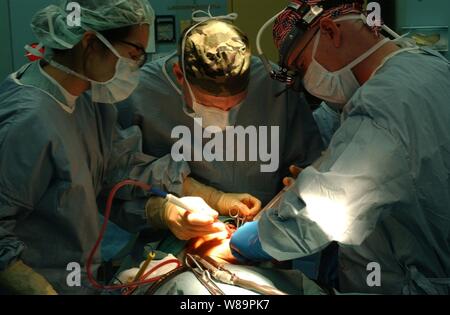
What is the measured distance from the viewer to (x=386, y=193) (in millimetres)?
1532

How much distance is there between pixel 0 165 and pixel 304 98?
3.98 feet

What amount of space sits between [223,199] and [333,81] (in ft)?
2.09

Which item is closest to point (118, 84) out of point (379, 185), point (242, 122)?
point (242, 122)

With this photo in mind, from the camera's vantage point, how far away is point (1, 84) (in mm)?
1808

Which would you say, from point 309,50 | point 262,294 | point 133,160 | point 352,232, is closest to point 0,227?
point 133,160

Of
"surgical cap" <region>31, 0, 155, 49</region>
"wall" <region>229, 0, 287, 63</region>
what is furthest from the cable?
"wall" <region>229, 0, 287, 63</region>

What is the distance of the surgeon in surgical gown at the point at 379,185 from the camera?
1.53 metres

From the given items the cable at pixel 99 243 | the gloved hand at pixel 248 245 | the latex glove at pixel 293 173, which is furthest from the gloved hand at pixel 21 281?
the latex glove at pixel 293 173

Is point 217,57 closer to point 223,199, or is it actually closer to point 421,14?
point 223,199

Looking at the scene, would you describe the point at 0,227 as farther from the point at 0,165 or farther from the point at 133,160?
the point at 133,160

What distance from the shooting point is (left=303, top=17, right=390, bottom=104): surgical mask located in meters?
1.83

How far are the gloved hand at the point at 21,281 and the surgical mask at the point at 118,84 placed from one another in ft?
2.19

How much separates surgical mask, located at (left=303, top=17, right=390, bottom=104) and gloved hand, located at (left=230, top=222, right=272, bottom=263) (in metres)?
0.56

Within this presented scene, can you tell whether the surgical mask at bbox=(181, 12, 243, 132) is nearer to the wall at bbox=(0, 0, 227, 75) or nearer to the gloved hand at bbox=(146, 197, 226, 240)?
the gloved hand at bbox=(146, 197, 226, 240)
